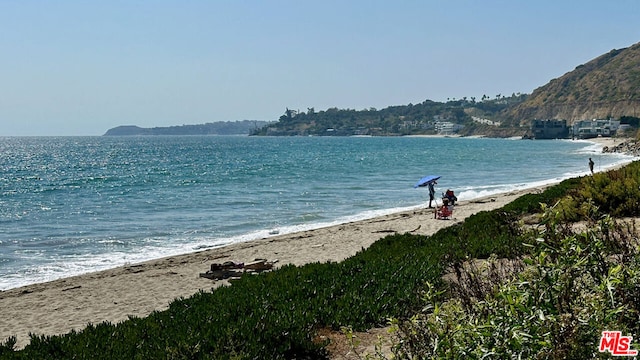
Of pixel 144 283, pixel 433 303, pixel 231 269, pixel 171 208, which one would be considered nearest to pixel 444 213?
pixel 231 269

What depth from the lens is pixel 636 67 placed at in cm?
18650

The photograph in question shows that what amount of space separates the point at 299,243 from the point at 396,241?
18.3ft

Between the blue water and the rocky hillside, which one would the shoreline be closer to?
the blue water

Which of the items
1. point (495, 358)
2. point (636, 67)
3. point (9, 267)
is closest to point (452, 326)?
point (495, 358)

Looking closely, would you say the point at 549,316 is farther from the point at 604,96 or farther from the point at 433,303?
the point at 604,96

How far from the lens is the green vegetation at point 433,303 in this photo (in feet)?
10.1

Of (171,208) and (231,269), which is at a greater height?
(231,269)

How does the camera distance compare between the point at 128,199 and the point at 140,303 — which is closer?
the point at 140,303

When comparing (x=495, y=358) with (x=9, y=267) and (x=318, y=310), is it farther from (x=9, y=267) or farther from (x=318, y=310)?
(x=9, y=267)

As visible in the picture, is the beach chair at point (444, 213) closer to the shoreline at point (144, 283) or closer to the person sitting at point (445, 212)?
the person sitting at point (445, 212)

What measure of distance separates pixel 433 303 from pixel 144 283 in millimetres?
11218

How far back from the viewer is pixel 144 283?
557 inches

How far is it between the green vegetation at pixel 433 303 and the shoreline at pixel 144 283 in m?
2.96

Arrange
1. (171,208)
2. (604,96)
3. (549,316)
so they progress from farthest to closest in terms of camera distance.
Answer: (604,96), (171,208), (549,316)
